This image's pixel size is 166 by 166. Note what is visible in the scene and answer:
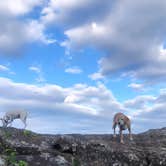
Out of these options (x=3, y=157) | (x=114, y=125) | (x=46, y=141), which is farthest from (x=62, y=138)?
(x=114, y=125)

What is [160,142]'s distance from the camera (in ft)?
72.0

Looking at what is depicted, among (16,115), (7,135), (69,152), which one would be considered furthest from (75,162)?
(16,115)

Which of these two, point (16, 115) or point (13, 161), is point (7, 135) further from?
point (16, 115)

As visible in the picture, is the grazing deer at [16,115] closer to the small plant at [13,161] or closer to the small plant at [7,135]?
the small plant at [7,135]

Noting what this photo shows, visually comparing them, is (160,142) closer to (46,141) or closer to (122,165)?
(122,165)

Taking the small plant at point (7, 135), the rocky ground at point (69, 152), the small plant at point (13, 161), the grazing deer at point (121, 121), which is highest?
the grazing deer at point (121, 121)

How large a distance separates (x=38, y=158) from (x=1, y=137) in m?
2.15

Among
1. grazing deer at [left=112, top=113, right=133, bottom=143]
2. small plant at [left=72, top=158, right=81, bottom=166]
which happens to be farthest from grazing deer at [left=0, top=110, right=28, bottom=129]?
small plant at [left=72, top=158, right=81, bottom=166]

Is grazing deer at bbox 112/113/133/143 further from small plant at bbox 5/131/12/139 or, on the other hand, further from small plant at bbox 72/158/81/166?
small plant at bbox 5/131/12/139

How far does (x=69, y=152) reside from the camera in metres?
18.4

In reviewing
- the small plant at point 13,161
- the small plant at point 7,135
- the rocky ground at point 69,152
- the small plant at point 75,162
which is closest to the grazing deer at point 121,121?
the rocky ground at point 69,152

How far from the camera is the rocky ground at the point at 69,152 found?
16.9m

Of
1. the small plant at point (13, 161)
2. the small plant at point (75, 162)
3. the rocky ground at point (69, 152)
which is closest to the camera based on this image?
the small plant at point (13, 161)

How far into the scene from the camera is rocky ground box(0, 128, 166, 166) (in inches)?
664
